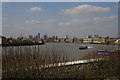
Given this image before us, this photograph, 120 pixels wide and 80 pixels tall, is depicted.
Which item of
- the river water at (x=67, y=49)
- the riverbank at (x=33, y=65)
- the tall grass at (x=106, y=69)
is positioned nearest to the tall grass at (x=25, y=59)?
the riverbank at (x=33, y=65)

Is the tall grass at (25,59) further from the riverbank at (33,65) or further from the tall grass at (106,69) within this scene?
the tall grass at (106,69)

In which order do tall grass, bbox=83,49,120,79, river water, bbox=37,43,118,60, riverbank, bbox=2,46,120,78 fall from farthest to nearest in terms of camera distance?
tall grass, bbox=83,49,120,79
river water, bbox=37,43,118,60
riverbank, bbox=2,46,120,78

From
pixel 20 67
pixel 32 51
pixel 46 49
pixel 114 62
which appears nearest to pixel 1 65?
pixel 20 67

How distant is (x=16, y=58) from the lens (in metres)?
5.03

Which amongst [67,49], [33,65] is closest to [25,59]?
[33,65]

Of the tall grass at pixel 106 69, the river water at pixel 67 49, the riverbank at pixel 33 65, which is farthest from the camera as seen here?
the tall grass at pixel 106 69

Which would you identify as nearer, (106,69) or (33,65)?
(33,65)

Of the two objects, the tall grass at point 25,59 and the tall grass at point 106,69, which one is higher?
the tall grass at point 25,59

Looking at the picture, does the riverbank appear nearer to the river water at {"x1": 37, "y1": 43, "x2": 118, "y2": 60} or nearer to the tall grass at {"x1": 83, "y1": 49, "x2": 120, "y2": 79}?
the tall grass at {"x1": 83, "y1": 49, "x2": 120, "y2": 79}

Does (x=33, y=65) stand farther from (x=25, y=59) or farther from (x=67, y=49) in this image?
(x=67, y=49)

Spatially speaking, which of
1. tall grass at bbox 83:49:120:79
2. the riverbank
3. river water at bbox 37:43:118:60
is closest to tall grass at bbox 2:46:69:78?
the riverbank

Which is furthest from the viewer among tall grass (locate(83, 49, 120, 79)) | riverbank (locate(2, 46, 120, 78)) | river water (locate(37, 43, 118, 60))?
tall grass (locate(83, 49, 120, 79))

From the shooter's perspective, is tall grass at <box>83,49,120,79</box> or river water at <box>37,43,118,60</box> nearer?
river water at <box>37,43,118,60</box>

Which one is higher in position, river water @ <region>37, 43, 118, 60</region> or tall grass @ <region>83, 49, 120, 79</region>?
river water @ <region>37, 43, 118, 60</region>
